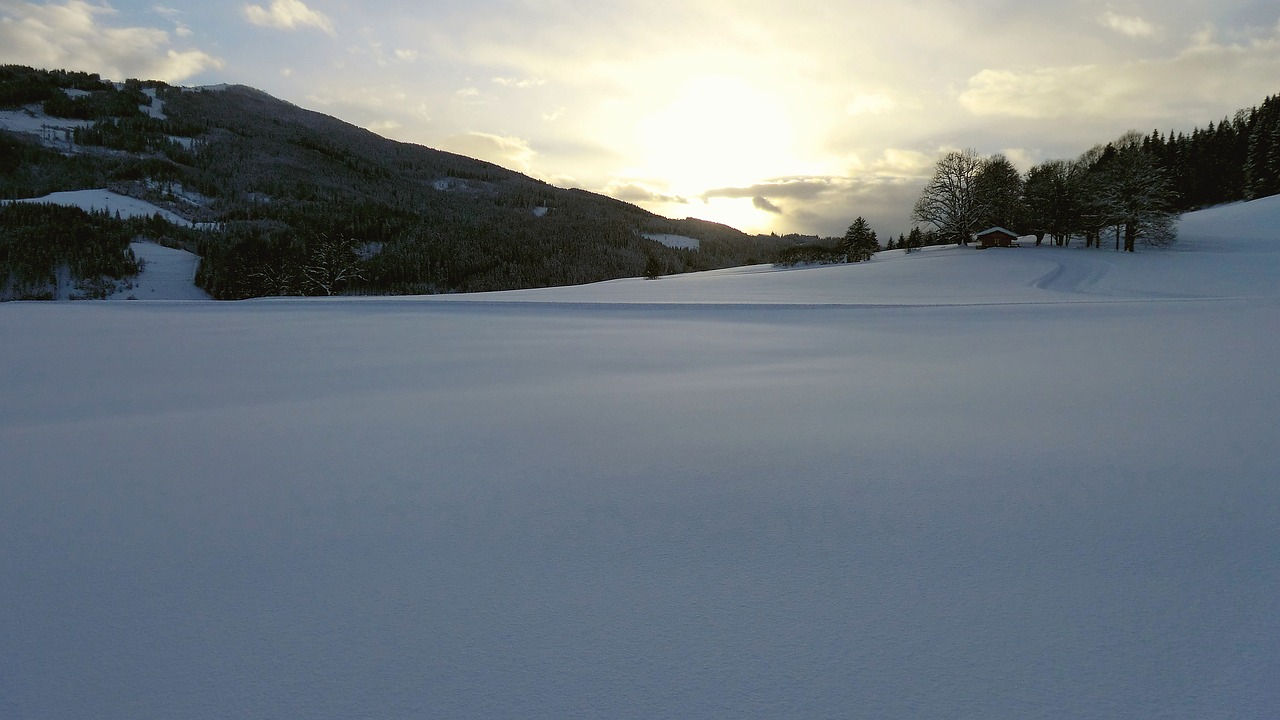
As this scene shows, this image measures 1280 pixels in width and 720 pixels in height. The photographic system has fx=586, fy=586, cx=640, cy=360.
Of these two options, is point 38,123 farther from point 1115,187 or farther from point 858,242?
point 1115,187

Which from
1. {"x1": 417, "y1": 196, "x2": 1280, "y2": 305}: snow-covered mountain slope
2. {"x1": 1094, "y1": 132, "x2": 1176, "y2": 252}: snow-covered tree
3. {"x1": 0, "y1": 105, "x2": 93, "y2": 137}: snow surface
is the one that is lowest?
{"x1": 417, "y1": 196, "x2": 1280, "y2": 305}: snow-covered mountain slope

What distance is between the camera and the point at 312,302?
83.0 feet

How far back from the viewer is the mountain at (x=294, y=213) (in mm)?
84188

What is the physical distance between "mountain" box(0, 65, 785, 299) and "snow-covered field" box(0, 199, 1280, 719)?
44.3m

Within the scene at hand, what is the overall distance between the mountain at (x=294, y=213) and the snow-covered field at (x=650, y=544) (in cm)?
4430

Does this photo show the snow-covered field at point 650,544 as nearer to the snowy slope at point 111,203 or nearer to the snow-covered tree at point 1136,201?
the snow-covered tree at point 1136,201

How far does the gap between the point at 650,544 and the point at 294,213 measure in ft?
485

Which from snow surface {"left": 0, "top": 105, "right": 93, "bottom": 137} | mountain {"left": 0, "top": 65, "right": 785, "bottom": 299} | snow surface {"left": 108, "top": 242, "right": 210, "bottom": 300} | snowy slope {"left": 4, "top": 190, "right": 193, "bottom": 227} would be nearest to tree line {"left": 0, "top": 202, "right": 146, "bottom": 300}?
mountain {"left": 0, "top": 65, "right": 785, "bottom": 299}

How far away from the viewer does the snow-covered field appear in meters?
2.22

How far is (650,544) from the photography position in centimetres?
331

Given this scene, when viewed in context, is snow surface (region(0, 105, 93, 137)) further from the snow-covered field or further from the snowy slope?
the snow-covered field

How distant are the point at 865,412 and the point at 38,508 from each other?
6693 millimetres

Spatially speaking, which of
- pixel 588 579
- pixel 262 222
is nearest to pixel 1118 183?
pixel 588 579

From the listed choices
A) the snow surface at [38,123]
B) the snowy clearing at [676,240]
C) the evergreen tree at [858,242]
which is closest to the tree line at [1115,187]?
the evergreen tree at [858,242]
